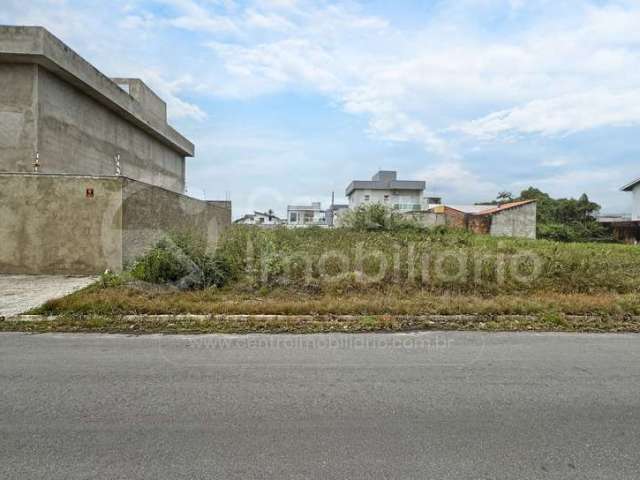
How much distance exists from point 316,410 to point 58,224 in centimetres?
859

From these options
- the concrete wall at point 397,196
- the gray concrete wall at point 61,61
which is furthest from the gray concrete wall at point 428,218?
the concrete wall at point 397,196

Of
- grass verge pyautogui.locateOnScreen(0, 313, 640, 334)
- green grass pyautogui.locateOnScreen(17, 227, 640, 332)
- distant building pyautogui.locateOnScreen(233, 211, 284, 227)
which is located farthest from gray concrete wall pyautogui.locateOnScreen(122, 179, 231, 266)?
distant building pyautogui.locateOnScreen(233, 211, 284, 227)

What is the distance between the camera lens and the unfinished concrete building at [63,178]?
838 centimetres

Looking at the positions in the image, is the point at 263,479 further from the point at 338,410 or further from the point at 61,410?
the point at 61,410

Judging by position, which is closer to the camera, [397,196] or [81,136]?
[81,136]

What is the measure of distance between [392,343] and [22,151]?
36.9 feet

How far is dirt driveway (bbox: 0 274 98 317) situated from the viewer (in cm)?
579

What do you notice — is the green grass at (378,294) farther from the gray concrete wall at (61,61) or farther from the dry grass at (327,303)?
the gray concrete wall at (61,61)

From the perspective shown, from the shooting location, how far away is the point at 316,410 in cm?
282

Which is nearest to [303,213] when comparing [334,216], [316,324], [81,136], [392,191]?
[392,191]

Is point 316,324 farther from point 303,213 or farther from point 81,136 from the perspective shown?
point 303,213

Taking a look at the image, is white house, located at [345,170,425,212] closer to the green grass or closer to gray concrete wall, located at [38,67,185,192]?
gray concrete wall, located at [38,67,185,192]

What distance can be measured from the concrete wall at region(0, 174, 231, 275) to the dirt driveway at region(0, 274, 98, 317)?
0.44 meters

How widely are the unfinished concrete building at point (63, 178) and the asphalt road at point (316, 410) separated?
4.75 meters
